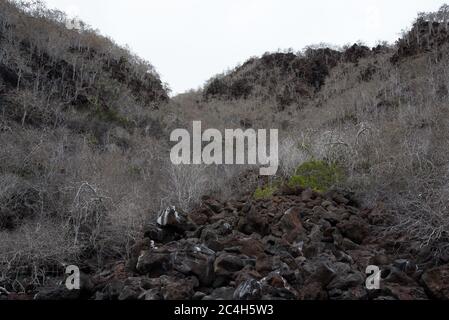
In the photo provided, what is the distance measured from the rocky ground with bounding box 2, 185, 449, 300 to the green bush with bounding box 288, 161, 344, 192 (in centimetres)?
138

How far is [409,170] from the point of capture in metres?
7.29

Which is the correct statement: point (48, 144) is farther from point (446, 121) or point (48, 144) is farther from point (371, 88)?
point (371, 88)

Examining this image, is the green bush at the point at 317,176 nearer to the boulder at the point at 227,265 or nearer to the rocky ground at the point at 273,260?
the rocky ground at the point at 273,260

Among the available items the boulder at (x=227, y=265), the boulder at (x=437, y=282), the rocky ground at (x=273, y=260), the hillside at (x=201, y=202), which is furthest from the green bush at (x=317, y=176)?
the boulder at (x=437, y=282)

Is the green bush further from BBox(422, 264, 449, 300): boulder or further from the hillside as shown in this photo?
BBox(422, 264, 449, 300): boulder

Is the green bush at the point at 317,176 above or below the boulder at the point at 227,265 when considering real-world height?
above

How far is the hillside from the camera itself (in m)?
4.73

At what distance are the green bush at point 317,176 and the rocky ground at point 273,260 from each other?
1.38 m

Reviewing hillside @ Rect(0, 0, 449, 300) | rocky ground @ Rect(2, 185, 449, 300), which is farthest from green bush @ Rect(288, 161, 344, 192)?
rocky ground @ Rect(2, 185, 449, 300)

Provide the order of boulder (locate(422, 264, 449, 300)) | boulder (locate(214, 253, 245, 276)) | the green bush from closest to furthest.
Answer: boulder (locate(422, 264, 449, 300)), boulder (locate(214, 253, 245, 276)), the green bush

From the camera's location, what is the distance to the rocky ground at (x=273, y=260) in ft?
14.0
